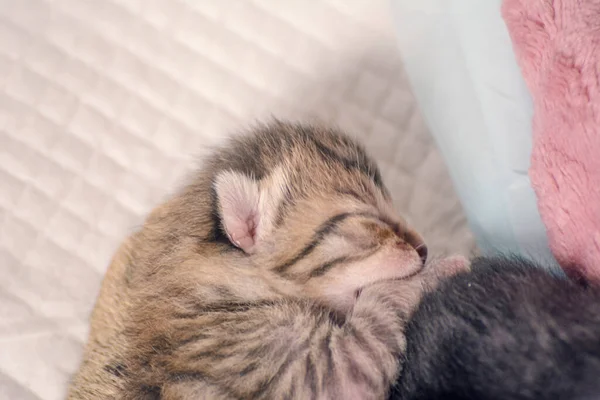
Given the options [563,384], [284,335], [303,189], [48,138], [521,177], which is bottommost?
[48,138]

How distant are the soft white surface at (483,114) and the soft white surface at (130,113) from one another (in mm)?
237

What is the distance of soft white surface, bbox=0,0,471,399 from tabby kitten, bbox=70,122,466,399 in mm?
385

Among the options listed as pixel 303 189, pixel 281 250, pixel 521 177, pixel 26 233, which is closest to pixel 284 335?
pixel 281 250

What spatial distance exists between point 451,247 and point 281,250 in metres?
0.57

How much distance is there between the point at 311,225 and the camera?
3.90 feet

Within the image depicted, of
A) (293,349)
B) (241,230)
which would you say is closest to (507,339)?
(293,349)

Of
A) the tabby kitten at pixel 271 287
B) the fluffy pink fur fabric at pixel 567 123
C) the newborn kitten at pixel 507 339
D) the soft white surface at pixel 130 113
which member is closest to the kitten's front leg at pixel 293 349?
the tabby kitten at pixel 271 287

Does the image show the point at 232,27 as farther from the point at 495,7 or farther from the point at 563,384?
the point at 563,384

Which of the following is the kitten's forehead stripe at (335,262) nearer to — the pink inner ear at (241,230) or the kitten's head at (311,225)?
the kitten's head at (311,225)

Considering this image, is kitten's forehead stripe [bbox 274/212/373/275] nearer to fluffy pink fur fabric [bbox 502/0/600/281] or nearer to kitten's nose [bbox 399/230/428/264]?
kitten's nose [bbox 399/230/428/264]

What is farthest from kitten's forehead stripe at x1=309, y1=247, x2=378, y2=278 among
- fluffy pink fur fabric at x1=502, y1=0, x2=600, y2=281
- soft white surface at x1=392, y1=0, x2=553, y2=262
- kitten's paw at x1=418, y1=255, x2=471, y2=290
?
fluffy pink fur fabric at x1=502, y1=0, x2=600, y2=281

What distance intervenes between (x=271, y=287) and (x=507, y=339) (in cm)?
51

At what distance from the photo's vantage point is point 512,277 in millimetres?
852

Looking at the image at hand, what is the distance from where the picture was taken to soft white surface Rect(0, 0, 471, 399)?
5.25 feet
